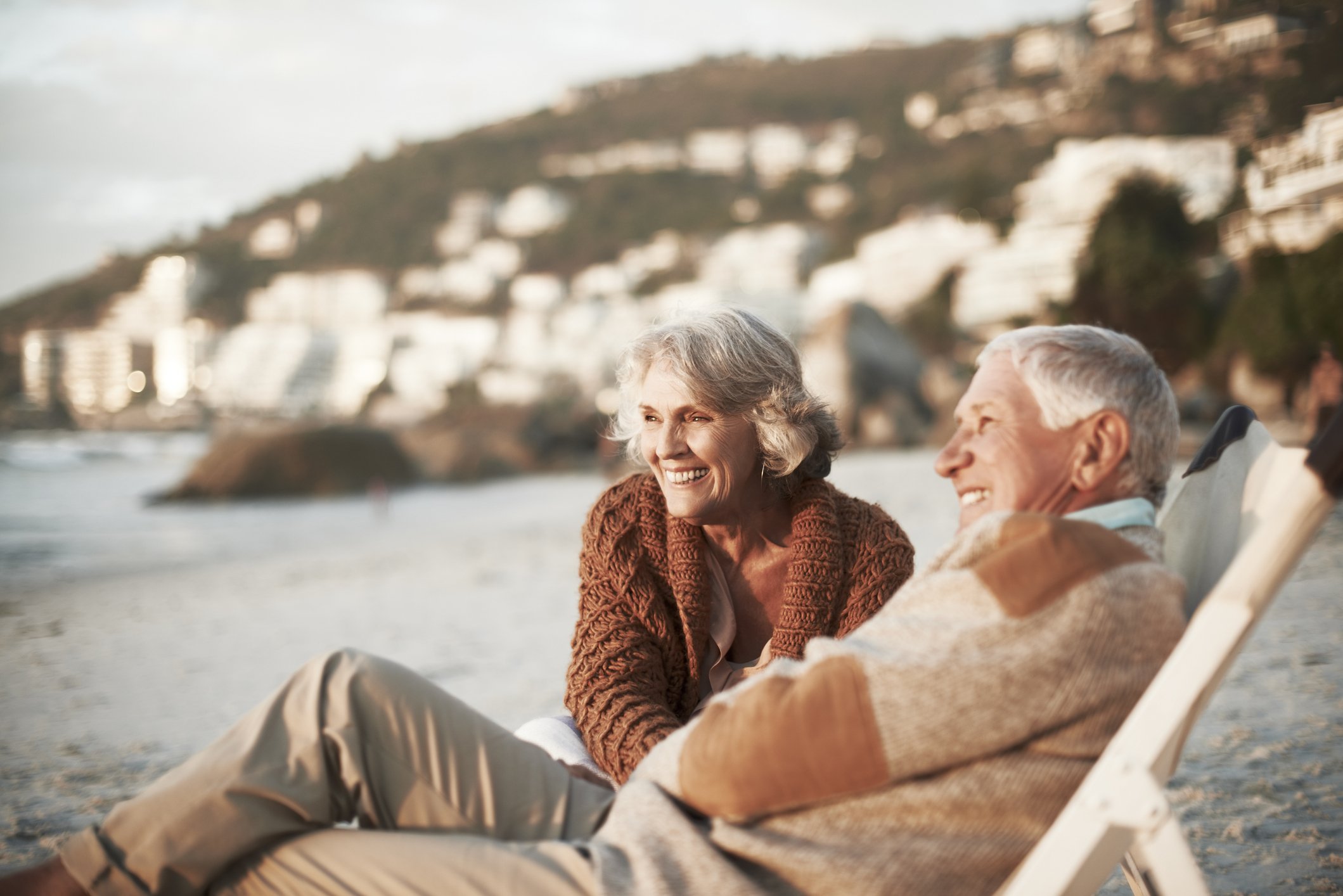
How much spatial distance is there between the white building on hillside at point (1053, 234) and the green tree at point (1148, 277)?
1.26m

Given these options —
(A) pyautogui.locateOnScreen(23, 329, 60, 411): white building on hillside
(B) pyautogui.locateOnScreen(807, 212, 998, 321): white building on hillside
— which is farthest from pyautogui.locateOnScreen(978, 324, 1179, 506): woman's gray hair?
(A) pyautogui.locateOnScreen(23, 329, 60, 411): white building on hillside

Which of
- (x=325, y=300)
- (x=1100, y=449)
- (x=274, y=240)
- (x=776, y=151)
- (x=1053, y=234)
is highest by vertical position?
(x=776, y=151)

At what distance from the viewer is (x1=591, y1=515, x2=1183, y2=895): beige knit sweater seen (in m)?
1.36

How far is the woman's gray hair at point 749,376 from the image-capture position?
2447 millimetres

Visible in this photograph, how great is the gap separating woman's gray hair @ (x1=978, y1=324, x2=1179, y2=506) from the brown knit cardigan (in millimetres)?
807

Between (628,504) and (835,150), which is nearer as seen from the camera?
(628,504)

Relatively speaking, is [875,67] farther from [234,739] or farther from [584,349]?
[234,739]

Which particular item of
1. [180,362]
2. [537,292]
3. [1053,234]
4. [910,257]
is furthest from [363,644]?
[180,362]

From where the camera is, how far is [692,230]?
9462 centimetres

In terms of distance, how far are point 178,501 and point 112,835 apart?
17.1 metres

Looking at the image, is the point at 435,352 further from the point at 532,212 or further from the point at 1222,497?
the point at 1222,497

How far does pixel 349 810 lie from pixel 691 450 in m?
1.10

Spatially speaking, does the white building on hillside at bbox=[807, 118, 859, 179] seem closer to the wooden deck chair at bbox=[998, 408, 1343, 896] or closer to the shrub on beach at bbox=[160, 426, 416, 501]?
the shrub on beach at bbox=[160, 426, 416, 501]

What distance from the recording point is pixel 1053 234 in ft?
130
